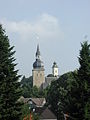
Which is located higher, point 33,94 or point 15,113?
point 33,94

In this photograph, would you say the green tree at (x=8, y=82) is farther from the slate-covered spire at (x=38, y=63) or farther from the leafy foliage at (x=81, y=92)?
the slate-covered spire at (x=38, y=63)

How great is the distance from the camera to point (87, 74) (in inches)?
1578

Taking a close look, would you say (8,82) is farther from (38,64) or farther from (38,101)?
(38,64)

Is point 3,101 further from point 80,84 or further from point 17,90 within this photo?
point 80,84

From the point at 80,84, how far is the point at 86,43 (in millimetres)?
4018

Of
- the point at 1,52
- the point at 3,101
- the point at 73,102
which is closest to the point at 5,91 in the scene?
the point at 3,101

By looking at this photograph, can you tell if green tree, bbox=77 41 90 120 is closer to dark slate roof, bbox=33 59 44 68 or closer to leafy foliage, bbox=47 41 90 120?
leafy foliage, bbox=47 41 90 120

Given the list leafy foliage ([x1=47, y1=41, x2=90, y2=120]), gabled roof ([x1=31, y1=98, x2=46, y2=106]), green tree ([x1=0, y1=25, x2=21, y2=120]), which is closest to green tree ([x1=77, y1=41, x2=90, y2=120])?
leafy foliage ([x1=47, y1=41, x2=90, y2=120])

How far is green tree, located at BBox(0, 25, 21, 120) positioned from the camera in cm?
3419

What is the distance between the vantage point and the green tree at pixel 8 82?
34.2 meters

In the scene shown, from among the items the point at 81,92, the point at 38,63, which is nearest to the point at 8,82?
the point at 81,92

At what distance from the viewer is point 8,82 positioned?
3472 centimetres

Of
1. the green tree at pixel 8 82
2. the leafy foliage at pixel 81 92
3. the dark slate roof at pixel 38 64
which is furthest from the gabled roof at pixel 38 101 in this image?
the green tree at pixel 8 82

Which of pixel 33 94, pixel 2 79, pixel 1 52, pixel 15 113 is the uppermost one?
pixel 33 94
